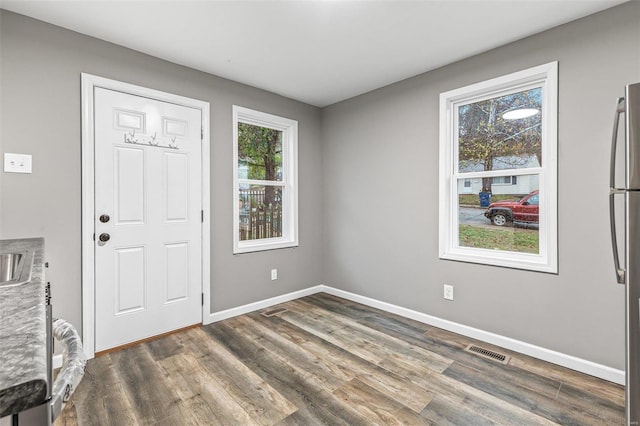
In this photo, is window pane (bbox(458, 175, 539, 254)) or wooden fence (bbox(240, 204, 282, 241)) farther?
wooden fence (bbox(240, 204, 282, 241))

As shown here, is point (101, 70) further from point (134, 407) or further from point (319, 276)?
point (319, 276)

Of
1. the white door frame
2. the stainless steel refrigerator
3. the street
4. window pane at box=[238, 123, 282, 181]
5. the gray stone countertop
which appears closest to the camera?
the gray stone countertop

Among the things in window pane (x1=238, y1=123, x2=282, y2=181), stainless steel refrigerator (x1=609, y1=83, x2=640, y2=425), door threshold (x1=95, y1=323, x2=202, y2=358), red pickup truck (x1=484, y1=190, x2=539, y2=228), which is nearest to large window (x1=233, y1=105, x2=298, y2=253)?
window pane (x1=238, y1=123, x2=282, y2=181)

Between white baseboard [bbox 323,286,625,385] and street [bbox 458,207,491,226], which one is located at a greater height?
street [bbox 458,207,491,226]

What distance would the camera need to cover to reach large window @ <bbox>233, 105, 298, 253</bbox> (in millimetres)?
3339

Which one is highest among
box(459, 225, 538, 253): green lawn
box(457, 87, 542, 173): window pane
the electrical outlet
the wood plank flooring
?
box(457, 87, 542, 173): window pane

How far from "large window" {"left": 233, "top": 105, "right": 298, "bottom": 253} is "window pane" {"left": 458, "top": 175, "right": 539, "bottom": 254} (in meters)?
1.92

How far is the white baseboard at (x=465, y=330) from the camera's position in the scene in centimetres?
206

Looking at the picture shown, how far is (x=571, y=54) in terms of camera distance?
2152 mm

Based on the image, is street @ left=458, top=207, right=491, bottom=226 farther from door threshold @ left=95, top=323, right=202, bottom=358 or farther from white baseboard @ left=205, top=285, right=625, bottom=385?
door threshold @ left=95, top=323, right=202, bottom=358

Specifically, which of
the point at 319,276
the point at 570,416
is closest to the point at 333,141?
the point at 319,276

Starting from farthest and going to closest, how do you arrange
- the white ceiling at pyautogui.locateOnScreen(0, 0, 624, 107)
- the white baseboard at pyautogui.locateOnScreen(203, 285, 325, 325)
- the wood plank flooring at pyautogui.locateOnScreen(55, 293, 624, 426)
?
the white baseboard at pyautogui.locateOnScreen(203, 285, 325, 325), the white ceiling at pyautogui.locateOnScreen(0, 0, 624, 107), the wood plank flooring at pyautogui.locateOnScreen(55, 293, 624, 426)

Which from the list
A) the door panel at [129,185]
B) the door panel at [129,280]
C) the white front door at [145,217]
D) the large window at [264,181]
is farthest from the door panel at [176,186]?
the large window at [264,181]

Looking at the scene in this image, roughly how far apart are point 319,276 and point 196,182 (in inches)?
79.2
